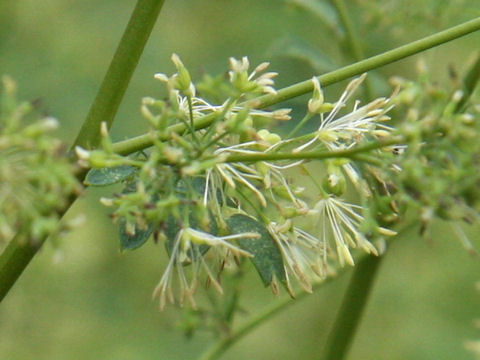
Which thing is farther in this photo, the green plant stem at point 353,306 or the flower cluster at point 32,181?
the green plant stem at point 353,306

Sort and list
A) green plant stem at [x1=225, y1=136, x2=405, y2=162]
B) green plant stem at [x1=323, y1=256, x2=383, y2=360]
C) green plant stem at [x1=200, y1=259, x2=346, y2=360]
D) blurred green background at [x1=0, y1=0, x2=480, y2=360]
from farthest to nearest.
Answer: blurred green background at [x1=0, y1=0, x2=480, y2=360] → green plant stem at [x1=200, y1=259, x2=346, y2=360] → green plant stem at [x1=323, y1=256, x2=383, y2=360] → green plant stem at [x1=225, y1=136, x2=405, y2=162]

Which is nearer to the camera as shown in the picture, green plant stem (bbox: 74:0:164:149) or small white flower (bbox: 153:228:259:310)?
small white flower (bbox: 153:228:259:310)

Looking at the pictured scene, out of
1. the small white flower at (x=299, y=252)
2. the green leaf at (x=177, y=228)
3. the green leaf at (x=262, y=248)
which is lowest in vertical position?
the small white flower at (x=299, y=252)

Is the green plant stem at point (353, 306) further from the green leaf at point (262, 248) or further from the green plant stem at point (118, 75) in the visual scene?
the green plant stem at point (118, 75)

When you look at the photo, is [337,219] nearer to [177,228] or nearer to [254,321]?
[177,228]

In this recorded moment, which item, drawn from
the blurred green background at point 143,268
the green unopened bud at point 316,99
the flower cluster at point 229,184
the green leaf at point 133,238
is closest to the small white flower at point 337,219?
the flower cluster at point 229,184

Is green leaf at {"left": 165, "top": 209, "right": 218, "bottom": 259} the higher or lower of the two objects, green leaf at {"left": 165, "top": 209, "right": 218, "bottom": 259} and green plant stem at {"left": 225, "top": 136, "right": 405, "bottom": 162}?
the lower

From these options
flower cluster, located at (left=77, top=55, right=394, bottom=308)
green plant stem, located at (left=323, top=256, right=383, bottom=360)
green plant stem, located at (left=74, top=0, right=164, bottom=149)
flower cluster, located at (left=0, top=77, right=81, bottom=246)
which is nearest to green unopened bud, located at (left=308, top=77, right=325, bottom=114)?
flower cluster, located at (left=77, top=55, right=394, bottom=308)

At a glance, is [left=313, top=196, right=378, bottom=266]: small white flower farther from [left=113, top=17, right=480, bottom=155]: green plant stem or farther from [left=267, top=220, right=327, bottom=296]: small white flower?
[left=113, top=17, right=480, bottom=155]: green plant stem
